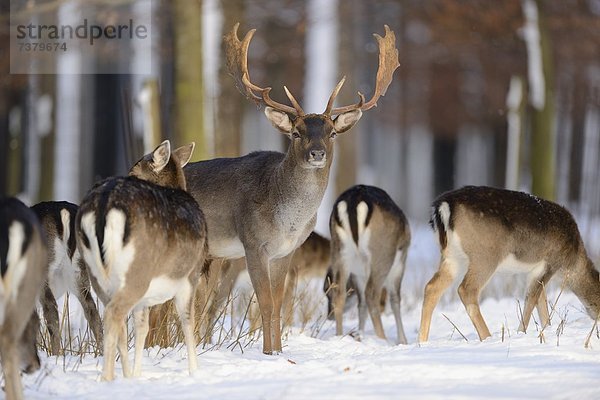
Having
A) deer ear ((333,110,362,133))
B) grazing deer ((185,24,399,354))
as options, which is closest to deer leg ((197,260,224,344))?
grazing deer ((185,24,399,354))

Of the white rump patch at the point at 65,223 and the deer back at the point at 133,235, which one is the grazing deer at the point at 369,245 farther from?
the deer back at the point at 133,235

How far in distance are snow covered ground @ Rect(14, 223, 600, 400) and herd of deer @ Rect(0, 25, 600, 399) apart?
0.25m

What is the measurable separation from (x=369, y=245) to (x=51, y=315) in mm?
3302

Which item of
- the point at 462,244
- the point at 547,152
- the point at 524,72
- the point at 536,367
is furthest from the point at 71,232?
the point at 524,72

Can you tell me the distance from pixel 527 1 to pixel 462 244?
10.8 metres

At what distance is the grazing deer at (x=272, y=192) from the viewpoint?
8.01 meters

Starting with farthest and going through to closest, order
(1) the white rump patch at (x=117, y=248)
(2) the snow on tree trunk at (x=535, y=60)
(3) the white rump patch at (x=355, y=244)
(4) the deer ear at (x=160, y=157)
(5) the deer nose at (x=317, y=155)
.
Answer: (2) the snow on tree trunk at (x=535, y=60) < (3) the white rump patch at (x=355, y=244) < (5) the deer nose at (x=317, y=155) < (4) the deer ear at (x=160, y=157) < (1) the white rump patch at (x=117, y=248)

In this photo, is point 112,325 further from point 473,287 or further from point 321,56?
point 321,56

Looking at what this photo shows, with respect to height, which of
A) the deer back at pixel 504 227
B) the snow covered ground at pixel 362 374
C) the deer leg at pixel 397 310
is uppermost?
the deer back at pixel 504 227

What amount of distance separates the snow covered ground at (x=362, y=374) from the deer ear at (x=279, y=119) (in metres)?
1.78

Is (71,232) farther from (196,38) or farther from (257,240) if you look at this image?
(196,38)

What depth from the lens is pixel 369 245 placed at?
981 cm

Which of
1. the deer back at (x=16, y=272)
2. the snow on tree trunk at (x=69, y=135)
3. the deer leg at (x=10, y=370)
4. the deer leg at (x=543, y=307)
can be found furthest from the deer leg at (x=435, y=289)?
the snow on tree trunk at (x=69, y=135)

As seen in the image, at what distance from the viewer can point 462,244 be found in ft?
27.7
